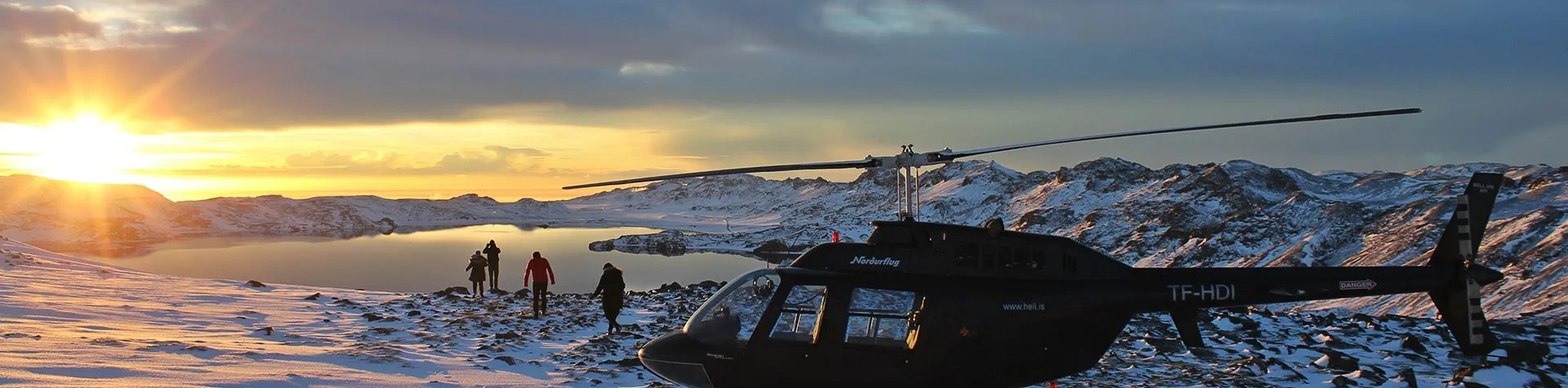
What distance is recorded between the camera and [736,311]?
1097 cm

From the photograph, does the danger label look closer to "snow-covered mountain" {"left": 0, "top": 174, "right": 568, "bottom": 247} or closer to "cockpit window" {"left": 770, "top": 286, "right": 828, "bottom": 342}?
"cockpit window" {"left": 770, "top": 286, "right": 828, "bottom": 342}

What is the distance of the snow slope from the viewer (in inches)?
484

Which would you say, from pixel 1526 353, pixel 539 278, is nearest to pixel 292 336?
pixel 539 278

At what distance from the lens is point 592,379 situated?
13086 mm

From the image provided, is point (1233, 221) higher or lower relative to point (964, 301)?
higher

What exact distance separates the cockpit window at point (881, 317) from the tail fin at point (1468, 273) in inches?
255

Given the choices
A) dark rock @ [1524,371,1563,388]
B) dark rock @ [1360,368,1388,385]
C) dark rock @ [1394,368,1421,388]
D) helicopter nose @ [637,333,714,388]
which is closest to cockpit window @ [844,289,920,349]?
helicopter nose @ [637,333,714,388]

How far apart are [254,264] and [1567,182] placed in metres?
99.3

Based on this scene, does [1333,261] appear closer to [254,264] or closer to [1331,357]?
[1331,357]

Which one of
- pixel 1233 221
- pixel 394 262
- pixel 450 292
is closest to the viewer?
pixel 450 292

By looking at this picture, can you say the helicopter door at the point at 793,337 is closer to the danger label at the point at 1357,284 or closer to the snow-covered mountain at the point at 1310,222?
the snow-covered mountain at the point at 1310,222

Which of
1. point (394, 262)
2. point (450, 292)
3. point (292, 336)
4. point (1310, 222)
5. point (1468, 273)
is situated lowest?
point (394, 262)

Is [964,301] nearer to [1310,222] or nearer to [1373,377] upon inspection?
[1373,377]

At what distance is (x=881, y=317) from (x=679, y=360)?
248 centimetres
